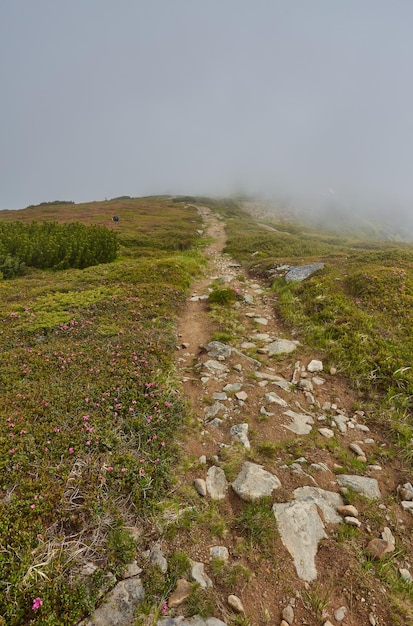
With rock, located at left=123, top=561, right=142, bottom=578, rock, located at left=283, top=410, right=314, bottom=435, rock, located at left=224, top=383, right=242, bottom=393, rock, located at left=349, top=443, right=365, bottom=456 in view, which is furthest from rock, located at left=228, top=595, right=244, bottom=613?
rock, located at left=224, top=383, right=242, bottom=393

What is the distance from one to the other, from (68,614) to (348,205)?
187 metres

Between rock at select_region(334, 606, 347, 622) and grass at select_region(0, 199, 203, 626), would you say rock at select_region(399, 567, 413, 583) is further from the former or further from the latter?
grass at select_region(0, 199, 203, 626)

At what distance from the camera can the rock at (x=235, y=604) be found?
3.78 metres

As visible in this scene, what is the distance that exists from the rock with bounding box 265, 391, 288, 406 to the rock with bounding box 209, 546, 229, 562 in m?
3.65

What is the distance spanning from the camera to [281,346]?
1027 cm

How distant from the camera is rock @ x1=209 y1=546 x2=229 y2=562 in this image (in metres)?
4.34

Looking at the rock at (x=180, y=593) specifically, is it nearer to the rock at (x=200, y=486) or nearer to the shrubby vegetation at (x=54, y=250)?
the rock at (x=200, y=486)

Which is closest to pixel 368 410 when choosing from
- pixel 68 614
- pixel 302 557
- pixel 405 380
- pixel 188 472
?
pixel 405 380

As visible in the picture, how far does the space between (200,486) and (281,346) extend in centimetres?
589

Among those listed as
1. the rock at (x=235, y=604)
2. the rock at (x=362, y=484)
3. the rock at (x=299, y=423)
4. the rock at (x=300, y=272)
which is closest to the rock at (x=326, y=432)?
the rock at (x=299, y=423)

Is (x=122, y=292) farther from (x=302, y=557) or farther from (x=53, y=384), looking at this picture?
(x=302, y=557)

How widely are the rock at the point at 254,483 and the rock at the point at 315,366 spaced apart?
12.9 feet

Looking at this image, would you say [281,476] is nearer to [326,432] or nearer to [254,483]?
[254,483]

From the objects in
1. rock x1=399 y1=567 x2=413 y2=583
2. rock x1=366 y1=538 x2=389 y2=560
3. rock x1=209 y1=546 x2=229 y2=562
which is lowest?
rock x1=399 y1=567 x2=413 y2=583
